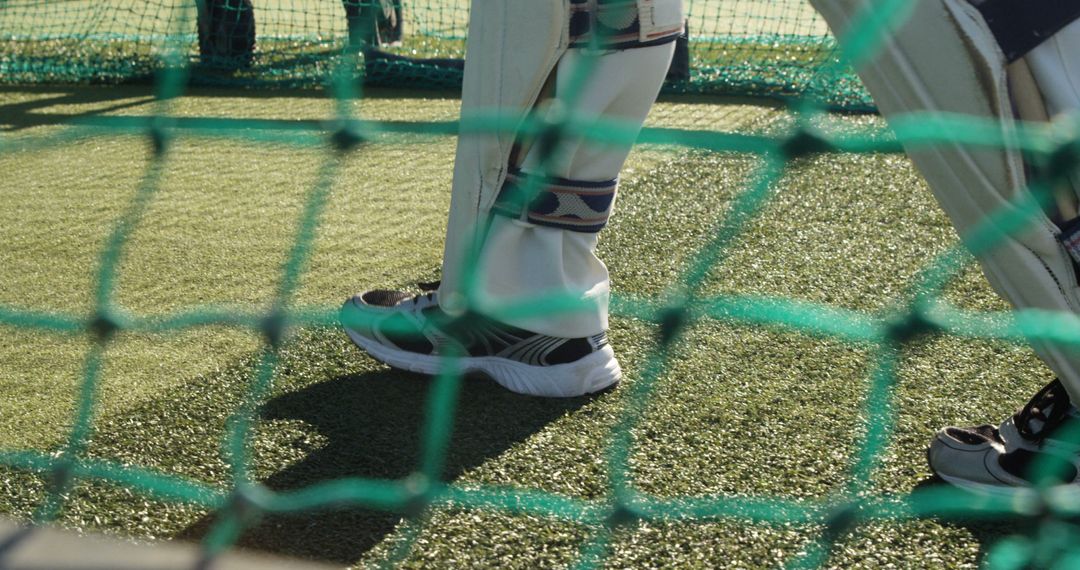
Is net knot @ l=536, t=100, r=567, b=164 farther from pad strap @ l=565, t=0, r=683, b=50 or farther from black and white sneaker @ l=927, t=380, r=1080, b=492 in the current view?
black and white sneaker @ l=927, t=380, r=1080, b=492

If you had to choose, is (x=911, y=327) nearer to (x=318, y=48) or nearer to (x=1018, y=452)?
(x=1018, y=452)

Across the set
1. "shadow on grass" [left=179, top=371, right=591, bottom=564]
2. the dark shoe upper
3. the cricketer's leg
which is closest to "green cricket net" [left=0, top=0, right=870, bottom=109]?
the dark shoe upper

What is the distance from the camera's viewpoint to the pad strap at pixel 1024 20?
95 cm

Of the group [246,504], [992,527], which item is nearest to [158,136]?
[246,504]

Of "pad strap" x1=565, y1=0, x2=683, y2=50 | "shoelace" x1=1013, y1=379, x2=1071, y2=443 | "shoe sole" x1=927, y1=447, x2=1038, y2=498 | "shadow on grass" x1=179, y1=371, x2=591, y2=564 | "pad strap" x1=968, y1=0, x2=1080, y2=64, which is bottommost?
"shadow on grass" x1=179, y1=371, x2=591, y2=564

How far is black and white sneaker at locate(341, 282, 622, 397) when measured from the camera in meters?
1.59

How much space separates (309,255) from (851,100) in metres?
2.09

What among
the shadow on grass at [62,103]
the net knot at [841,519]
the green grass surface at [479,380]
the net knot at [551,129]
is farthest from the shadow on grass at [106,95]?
the net knot at [841,519]

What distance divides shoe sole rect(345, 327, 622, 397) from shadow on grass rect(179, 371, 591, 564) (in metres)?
0.02

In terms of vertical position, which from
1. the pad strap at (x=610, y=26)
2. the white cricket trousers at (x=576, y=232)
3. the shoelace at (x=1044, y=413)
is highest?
the pad strap at (x=610, y=26)

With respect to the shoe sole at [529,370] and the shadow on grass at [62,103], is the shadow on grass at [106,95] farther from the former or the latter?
the shoe sole at [529,370]

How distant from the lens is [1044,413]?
4.45 ft

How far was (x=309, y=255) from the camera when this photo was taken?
2207mm

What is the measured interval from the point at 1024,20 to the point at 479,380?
3.06 ft
